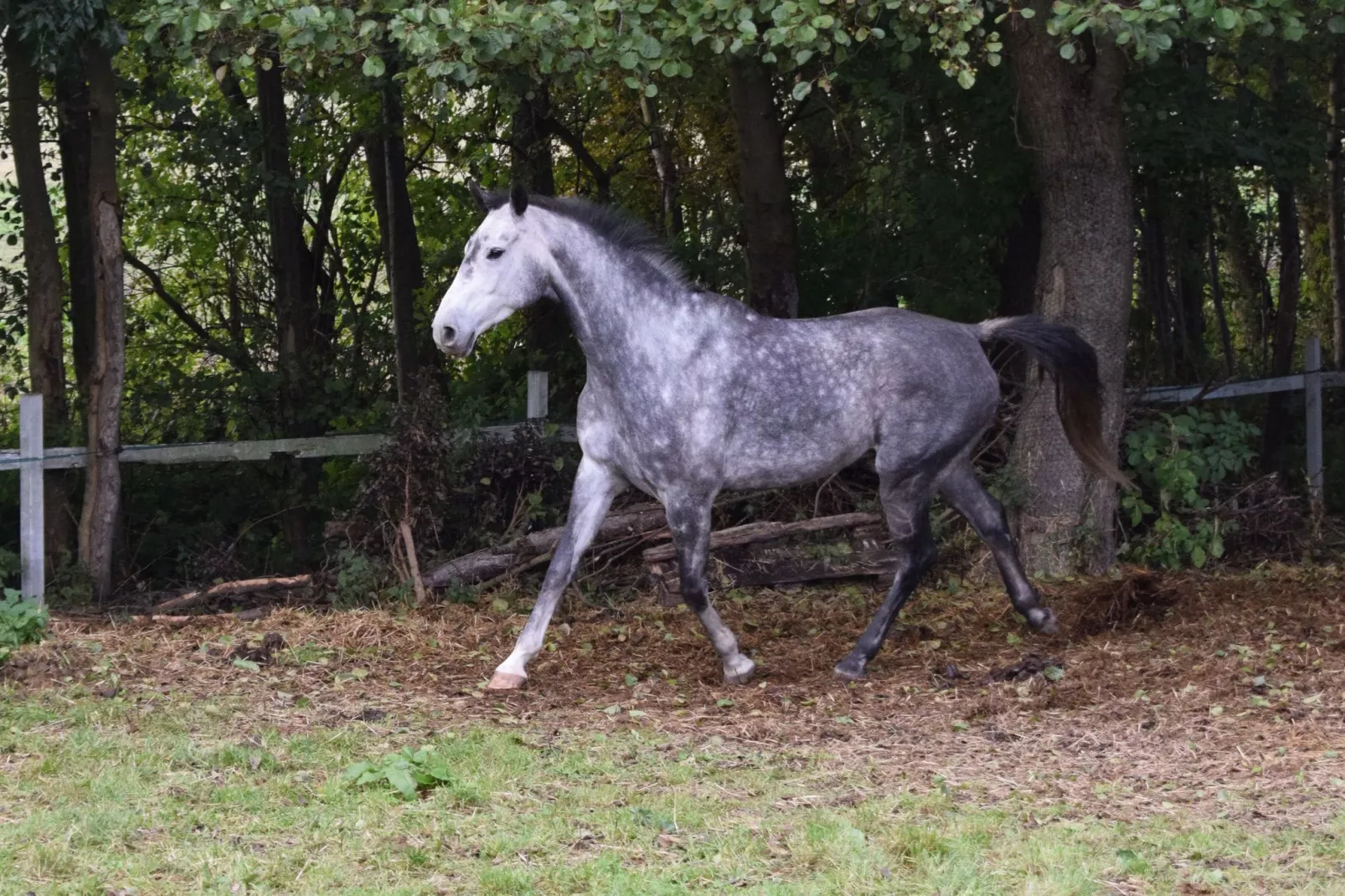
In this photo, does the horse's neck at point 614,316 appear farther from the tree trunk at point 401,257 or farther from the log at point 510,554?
the tree trunk at point 401,257

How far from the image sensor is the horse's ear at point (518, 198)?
6.38m

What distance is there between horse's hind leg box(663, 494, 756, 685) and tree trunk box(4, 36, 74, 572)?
4.76 metres

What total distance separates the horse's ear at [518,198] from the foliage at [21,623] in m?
2.92

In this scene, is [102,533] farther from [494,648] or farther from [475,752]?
[475,752]

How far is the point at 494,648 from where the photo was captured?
758cm

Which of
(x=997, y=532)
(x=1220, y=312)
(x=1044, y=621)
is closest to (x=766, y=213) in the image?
(x=997, y=532)

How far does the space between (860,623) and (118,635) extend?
3835 mm

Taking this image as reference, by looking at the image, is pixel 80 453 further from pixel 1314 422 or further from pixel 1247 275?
pixel 1247 275

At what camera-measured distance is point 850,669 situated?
22.5 ft

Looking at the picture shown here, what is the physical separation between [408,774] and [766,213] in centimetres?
647

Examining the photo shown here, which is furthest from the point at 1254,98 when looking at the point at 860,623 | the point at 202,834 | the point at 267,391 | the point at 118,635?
the point at 202,834

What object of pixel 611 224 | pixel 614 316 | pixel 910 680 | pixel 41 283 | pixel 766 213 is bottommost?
pixel 910 680

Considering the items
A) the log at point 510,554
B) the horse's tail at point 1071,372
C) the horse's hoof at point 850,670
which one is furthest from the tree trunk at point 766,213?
the horse's hoof at point 850,670

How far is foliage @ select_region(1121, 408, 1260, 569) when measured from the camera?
946 cm
